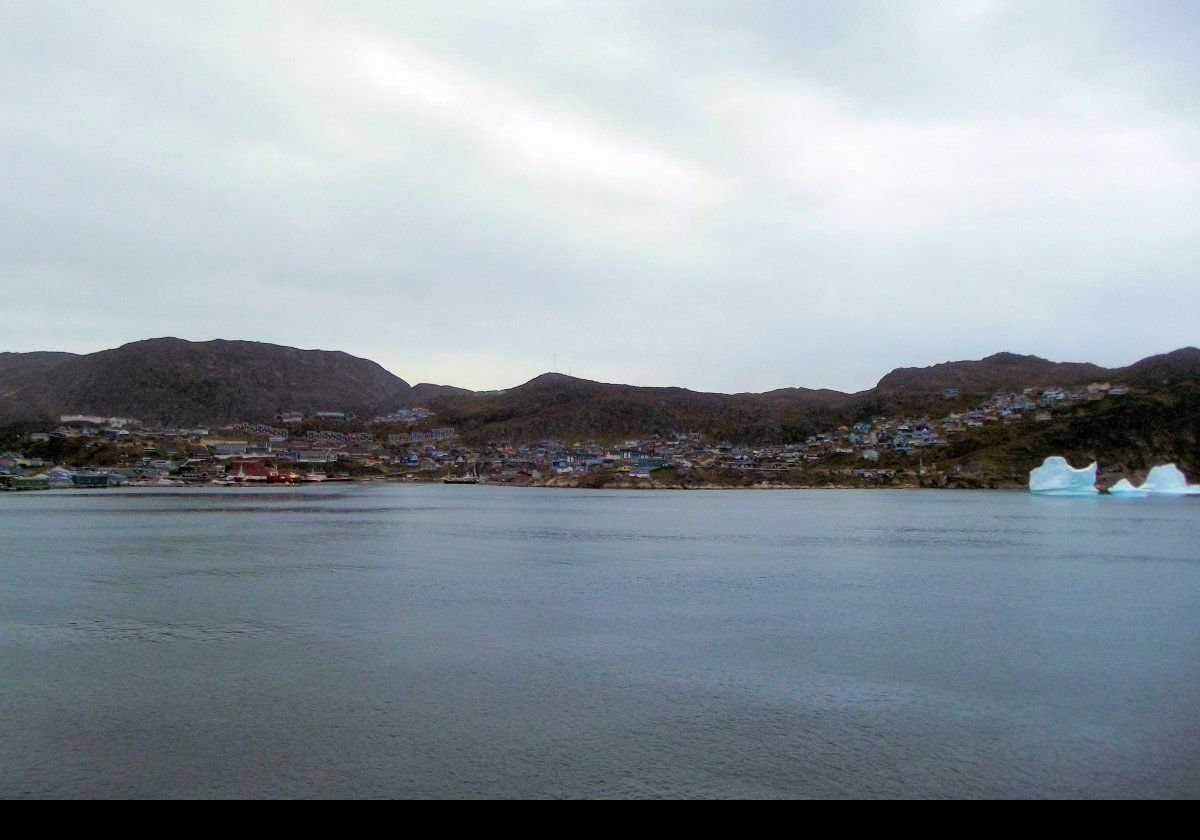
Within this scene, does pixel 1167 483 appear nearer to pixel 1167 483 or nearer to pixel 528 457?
pixel 1167 483

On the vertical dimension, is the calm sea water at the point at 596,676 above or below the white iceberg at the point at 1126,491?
above

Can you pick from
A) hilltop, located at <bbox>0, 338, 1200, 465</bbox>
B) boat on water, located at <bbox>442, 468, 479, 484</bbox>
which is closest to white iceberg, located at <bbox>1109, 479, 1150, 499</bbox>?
hilltop, located at <bbox>0, 338, 1200, 465</bbox>

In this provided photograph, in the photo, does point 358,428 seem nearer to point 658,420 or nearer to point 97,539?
point 658,420

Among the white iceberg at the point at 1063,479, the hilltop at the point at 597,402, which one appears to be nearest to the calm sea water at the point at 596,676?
the white iceberg at the point at 1063,479

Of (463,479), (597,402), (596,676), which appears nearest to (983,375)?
(597,402)

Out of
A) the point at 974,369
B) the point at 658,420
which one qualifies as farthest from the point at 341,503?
the point at 974,369

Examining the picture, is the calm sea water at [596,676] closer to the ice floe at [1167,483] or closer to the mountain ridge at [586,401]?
the ice floe at [1167,483]
